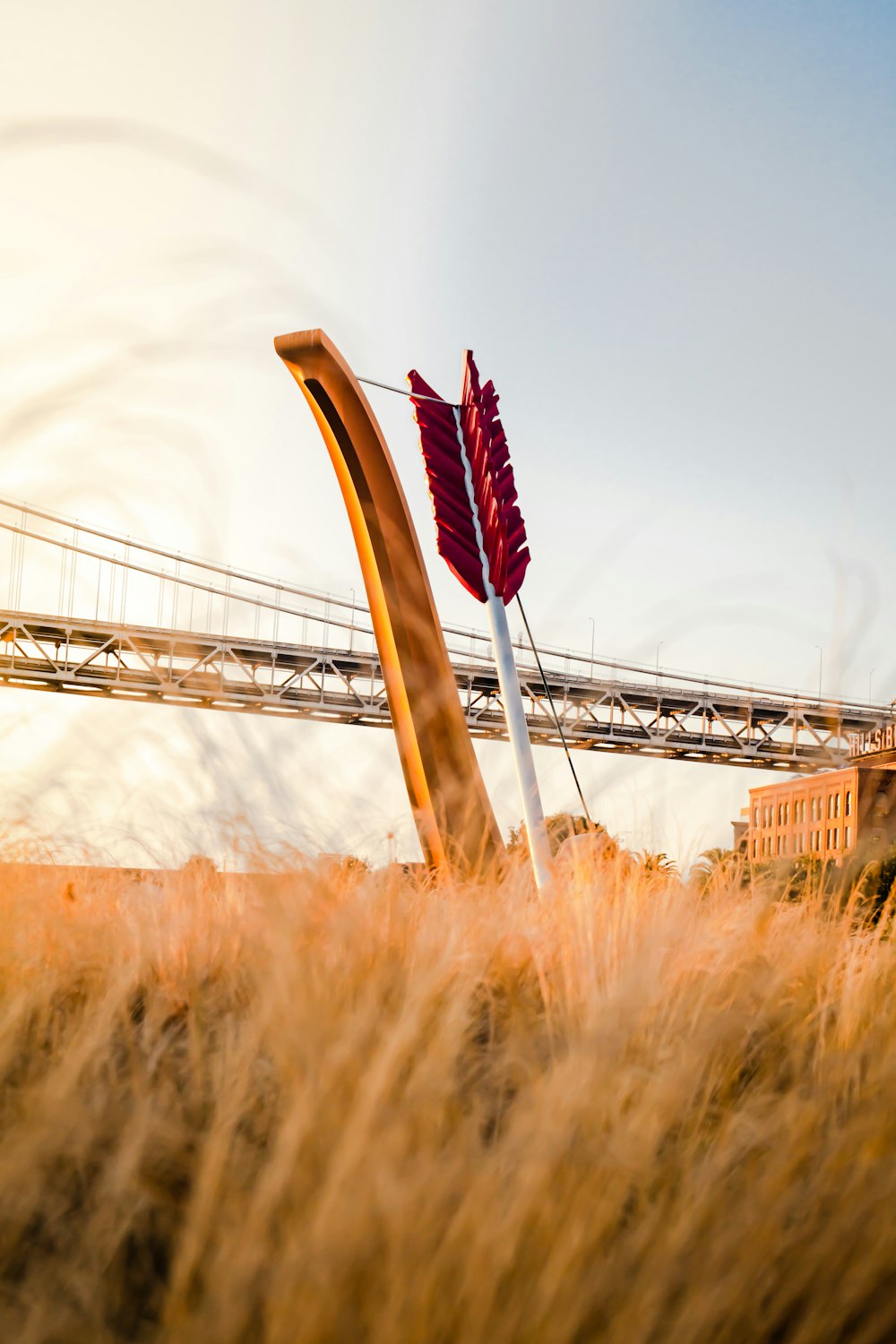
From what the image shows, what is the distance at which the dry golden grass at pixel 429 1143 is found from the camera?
1.07m

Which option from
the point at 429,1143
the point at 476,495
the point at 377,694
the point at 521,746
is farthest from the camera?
the point at 377,694

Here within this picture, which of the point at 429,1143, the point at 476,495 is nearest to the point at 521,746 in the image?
the point at 476,495

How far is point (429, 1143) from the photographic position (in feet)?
4.12

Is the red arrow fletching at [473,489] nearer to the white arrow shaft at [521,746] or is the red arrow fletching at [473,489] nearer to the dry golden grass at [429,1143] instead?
the white arrow shaft at [521,746]

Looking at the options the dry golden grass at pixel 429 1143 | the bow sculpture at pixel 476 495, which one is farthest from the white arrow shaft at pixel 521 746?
the dry golden grass at pixel 429 1143

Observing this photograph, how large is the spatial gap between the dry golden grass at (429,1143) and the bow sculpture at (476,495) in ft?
10.1

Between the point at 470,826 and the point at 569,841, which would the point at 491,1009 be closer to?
the point at 569,841

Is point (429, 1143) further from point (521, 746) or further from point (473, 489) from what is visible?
point (473, 489)

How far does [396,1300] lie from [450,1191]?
0.62 feet

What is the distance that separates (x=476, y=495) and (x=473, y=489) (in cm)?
5

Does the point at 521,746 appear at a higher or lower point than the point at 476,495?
lower

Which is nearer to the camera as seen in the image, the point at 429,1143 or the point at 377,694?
the point at 429,1143

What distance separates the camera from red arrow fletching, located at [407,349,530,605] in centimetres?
521

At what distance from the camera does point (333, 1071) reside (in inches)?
52.6
